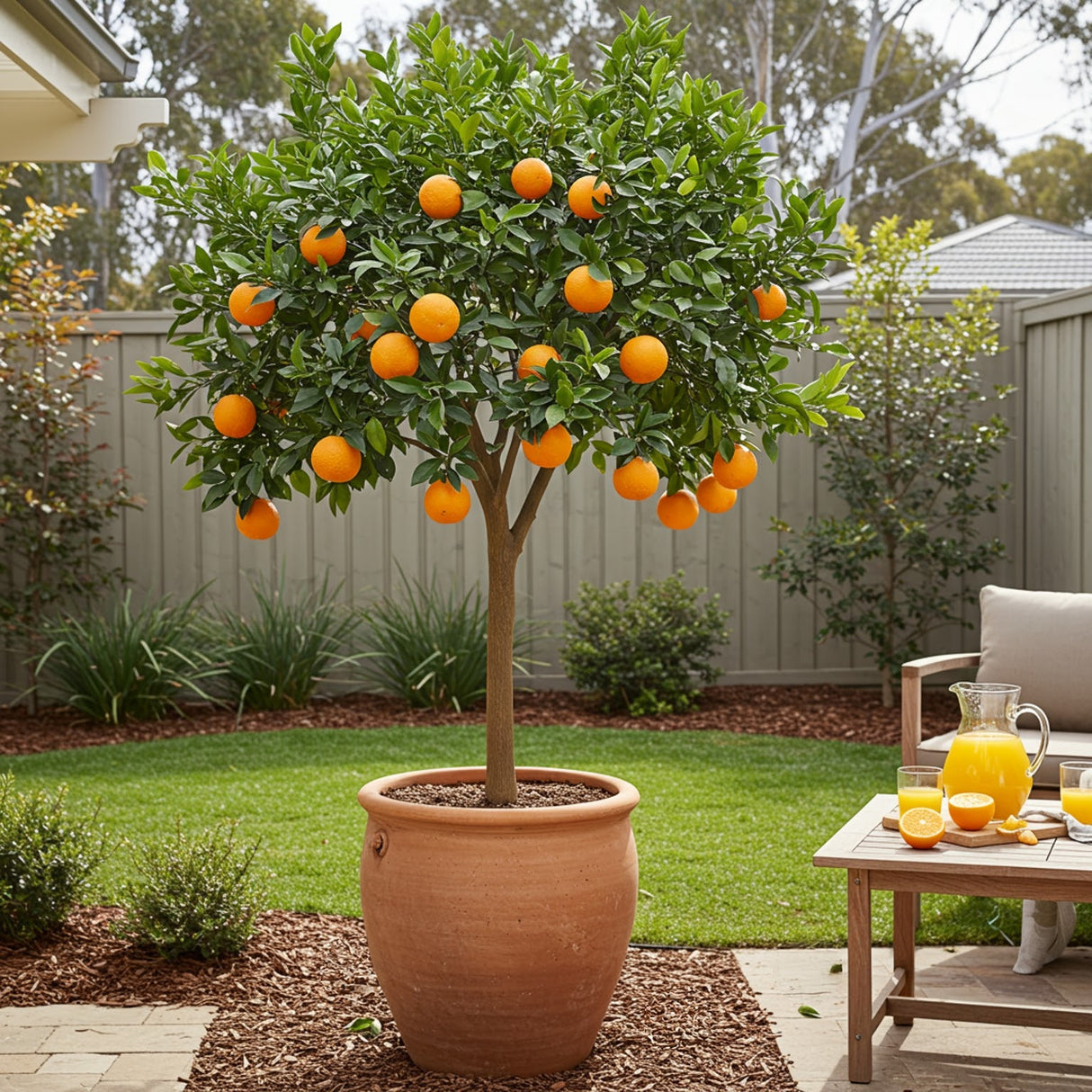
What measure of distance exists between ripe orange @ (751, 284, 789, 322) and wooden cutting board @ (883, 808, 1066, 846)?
42.8 inches

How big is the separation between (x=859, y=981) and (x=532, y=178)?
1.67 m

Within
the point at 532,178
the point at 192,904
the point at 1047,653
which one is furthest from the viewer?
the point at 1047,653

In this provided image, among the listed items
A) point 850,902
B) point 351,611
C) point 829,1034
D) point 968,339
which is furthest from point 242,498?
point 968,339

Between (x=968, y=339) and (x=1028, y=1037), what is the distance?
436 cm

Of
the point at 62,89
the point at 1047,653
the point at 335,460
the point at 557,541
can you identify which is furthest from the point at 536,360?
the point at 557,541

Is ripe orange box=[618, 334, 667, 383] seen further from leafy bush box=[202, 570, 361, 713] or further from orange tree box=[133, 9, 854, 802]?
leafy bush box=[202, 570, 361, 713]

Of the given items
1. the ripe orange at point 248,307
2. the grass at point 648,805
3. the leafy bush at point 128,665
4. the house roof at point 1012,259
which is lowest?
the grass at point 648,805

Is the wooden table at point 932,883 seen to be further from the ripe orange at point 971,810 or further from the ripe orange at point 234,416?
the ripe orange at point 234,416

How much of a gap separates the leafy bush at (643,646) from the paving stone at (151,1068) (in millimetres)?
3929

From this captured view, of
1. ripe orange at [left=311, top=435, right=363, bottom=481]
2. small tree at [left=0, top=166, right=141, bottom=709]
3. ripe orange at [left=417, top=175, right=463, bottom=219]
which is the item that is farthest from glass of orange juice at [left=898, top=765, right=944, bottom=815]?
small tree at [left=0, top=166, right=141, bottom=709]

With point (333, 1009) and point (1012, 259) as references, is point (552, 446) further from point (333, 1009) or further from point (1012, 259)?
point (1012, 259)

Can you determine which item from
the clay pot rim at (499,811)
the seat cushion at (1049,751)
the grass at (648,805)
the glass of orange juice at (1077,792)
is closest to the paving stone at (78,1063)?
the clay pot rim at (499,811)

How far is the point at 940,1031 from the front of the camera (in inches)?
114

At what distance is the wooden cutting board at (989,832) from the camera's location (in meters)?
2.55
